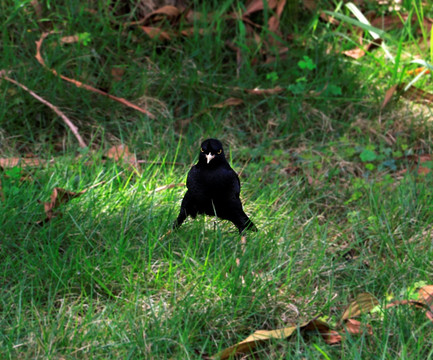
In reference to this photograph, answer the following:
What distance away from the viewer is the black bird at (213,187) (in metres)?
3.05

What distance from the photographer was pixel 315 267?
121 inches

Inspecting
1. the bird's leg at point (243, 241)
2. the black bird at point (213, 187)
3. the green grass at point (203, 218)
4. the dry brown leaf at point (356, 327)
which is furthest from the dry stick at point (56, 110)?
the dry brown leaf at point (356, 327)

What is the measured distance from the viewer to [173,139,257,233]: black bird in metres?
3.05

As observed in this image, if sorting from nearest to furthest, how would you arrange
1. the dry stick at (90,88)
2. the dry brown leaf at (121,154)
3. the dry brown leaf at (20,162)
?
the dry brown leaf at (20,162), the dry brown leaf at (121,154), the dry stick at (90,88)

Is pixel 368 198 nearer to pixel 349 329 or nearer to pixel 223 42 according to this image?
pixel 349 329

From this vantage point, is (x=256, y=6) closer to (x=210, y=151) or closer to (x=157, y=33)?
(x=157, y=33)

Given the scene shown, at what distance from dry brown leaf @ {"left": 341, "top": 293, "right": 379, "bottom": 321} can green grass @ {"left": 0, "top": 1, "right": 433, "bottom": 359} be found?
8 centimetres

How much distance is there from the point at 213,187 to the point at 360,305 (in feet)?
2.74

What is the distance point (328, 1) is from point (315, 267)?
2641mm

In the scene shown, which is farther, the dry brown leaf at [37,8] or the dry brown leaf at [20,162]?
the dry brown leaf at [37,8]

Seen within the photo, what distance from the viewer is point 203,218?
327 centimetres

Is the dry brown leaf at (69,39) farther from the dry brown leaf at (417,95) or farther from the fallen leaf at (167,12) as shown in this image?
the dry brown leaf at (417,95)

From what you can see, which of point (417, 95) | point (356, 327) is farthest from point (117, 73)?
point (356, 327)

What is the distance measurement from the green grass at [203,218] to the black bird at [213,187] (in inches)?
5.3
